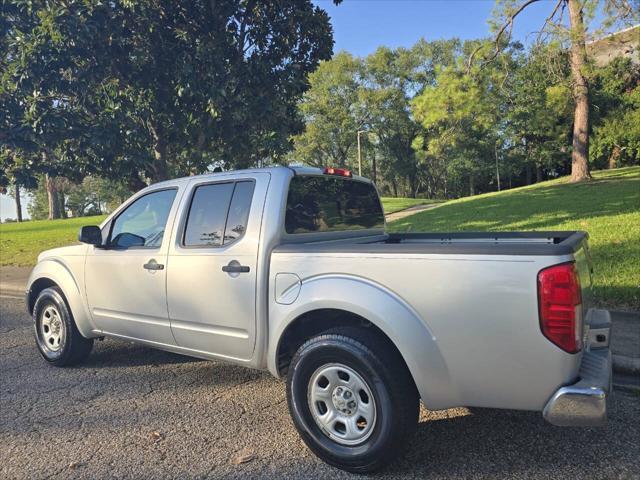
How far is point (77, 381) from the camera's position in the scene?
15.1 ft

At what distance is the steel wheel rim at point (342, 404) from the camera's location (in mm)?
2912

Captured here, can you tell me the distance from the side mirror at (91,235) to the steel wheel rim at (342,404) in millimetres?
2625

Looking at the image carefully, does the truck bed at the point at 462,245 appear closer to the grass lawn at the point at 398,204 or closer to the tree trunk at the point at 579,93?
the tree trunk at the point at 579,93

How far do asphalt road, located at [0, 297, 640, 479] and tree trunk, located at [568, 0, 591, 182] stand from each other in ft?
39.4

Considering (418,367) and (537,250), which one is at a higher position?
(537,250)

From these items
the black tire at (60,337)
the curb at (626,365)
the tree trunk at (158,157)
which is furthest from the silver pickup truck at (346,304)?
the tree trunk at (158,157)

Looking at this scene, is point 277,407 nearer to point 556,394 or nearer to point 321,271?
point 321,271

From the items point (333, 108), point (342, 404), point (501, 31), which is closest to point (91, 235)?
point (342, 404)

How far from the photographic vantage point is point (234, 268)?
354 cm

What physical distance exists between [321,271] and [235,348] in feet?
3.20

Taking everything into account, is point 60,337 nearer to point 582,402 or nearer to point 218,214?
point 218,214

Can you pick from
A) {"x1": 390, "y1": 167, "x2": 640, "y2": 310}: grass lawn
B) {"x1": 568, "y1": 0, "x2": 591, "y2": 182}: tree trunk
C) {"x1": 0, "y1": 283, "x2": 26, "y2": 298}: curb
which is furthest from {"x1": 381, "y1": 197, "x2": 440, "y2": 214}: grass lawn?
{"x1": 0, "y1": 283, "x2": 26, "y2": 298}: curb

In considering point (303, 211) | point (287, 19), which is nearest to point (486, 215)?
point (287, 19)

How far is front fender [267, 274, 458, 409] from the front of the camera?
272 centimetres
